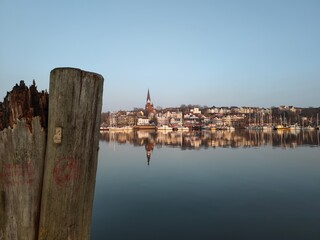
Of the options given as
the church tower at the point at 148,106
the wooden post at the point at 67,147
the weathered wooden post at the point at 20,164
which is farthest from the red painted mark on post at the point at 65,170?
the church tower at the point at 148,106

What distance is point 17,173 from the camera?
59.0 inches

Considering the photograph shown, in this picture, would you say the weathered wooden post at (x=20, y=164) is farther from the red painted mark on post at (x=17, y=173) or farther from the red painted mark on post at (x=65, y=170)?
the red painted mark on post at (x=65, y=170)

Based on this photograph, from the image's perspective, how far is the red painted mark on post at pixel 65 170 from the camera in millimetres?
1496

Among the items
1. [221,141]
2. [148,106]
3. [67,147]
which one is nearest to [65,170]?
[67,147]

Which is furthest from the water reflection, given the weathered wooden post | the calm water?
the weathered wooden post

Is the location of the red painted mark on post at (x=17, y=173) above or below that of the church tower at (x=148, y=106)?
below

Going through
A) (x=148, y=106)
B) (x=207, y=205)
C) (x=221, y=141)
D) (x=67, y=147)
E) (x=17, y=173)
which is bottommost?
(x=207, y=205)

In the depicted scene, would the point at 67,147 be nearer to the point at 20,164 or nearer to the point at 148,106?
the point at 20,164

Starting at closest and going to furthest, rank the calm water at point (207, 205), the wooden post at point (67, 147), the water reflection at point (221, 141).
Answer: the wooden post at point (67, 147) → the calm water at point (207, 205) → the water reflection at point (221, 141)

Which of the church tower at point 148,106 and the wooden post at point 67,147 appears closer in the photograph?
the wooden post at point 67,147

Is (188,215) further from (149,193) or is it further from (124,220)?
(149,193)

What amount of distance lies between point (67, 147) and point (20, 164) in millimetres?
274

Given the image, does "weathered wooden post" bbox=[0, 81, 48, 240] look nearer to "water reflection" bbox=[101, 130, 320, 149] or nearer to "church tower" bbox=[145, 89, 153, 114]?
"water reflection" bbox=[101, 130, 320, 149]

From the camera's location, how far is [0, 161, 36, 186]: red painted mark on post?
1.49m
